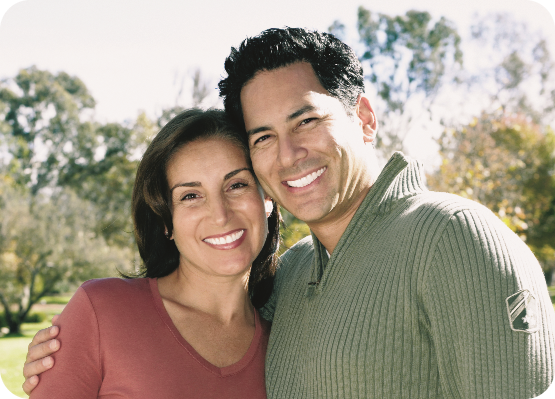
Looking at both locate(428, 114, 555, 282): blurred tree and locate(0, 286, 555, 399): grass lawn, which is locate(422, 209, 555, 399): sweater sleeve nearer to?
locate(428, 114, 555, 282): blurred tree

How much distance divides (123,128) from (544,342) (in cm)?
1911

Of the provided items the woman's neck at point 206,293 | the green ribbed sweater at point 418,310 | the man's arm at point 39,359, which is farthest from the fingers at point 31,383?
the green ribbed sweater at point 418,310

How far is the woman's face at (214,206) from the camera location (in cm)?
238

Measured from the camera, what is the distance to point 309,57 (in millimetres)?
2410

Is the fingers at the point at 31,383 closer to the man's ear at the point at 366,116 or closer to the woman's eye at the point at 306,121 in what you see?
the woman's eye at the point at 306,121

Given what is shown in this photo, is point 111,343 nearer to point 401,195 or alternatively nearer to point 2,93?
point 401,195

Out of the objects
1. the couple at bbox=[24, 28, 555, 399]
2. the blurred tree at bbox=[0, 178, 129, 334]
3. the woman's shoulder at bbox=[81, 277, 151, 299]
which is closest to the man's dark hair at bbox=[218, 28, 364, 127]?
the couple at bbox=[24, 28, 555, 399]

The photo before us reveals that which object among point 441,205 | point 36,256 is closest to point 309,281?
point 441,205

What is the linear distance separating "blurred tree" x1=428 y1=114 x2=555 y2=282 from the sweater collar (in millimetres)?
4819

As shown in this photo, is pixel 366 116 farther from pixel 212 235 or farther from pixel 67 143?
pixel 67 143

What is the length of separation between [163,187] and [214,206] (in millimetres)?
309

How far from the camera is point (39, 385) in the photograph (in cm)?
201

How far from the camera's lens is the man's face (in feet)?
7.57

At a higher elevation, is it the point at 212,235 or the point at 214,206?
the point at 214,206
